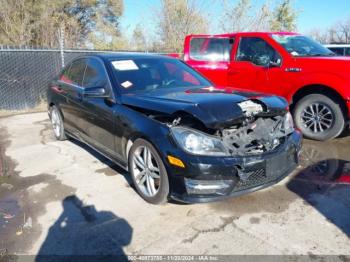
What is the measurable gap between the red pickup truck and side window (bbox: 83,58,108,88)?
1962 millimetres

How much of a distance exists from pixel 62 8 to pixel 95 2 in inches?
150

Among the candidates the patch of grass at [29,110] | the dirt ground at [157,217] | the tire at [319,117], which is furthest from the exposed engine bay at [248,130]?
the patch of grass at [29,110]

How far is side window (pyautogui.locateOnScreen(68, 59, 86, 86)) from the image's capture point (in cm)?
502

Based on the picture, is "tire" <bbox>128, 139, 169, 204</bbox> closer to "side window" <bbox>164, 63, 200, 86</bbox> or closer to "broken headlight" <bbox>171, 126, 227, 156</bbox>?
"broken headlight" <bbox>171, 126, 227, 156</bbox>

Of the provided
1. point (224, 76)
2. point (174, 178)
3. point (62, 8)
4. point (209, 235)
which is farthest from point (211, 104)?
point (62, 8)

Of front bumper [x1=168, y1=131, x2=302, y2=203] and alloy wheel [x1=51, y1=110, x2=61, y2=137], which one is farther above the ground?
front bumper [x1=168, y1=131, x2=302, y2=203]

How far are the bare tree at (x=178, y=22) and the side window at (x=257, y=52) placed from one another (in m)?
9.97

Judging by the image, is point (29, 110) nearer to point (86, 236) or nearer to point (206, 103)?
point (86, 236)

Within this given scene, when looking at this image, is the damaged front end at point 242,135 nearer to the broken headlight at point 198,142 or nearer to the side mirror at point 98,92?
the broken headlight at point 198,142

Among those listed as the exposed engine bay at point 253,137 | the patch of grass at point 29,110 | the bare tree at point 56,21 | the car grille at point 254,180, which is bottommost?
the patch of grass at point 29,110

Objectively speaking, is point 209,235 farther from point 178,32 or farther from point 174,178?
point 178,32

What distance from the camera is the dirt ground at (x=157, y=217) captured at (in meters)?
2.91

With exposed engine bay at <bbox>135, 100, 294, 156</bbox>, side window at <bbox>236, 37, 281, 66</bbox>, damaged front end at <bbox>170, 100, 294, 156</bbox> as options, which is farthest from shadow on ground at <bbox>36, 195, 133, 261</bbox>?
side window at <bbox>236, 37, 281, 66</bbox>

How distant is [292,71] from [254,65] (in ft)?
2.53
